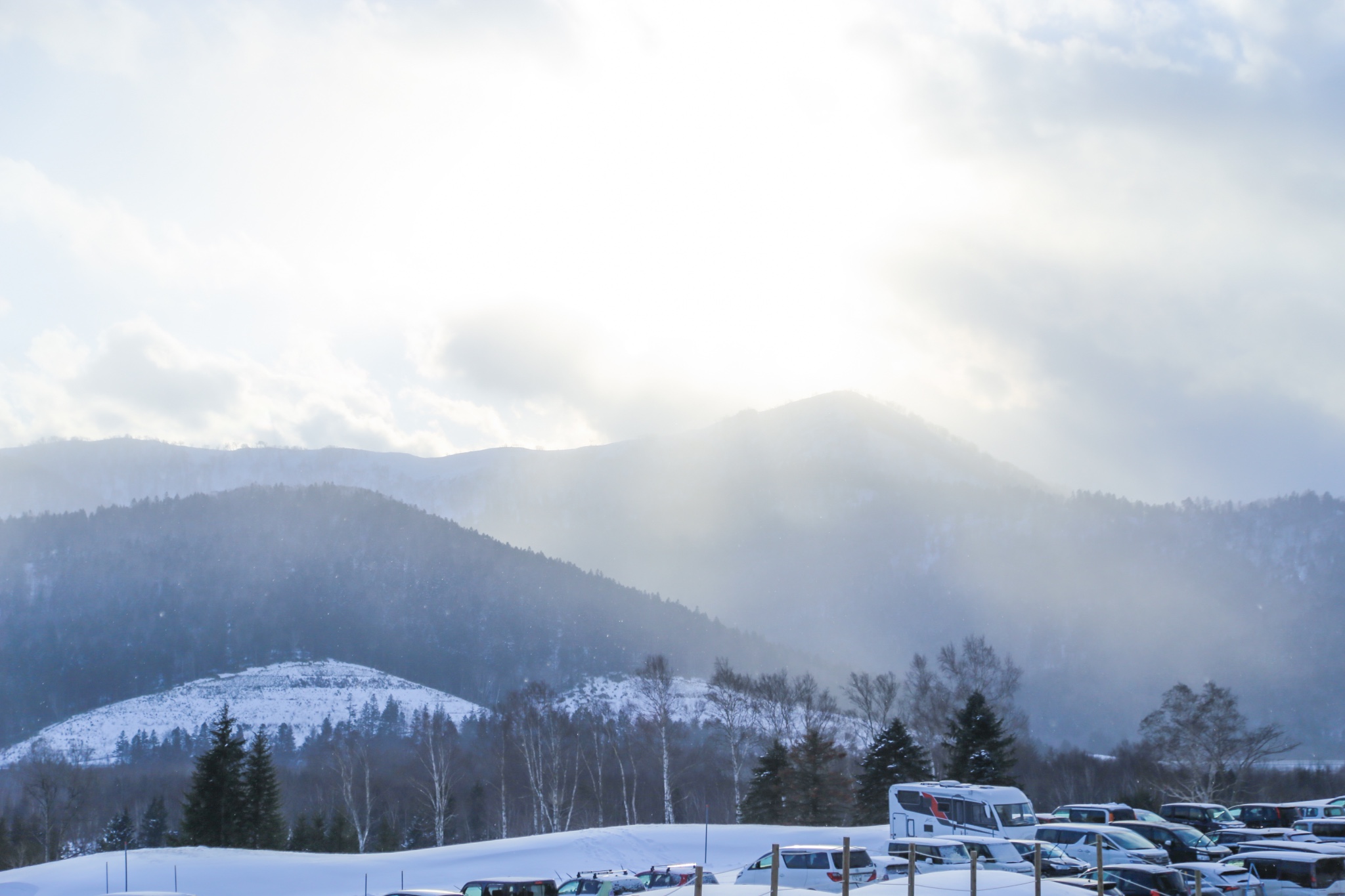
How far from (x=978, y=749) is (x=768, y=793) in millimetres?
15388

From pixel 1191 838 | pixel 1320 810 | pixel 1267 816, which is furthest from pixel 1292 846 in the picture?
pixel 1267 816

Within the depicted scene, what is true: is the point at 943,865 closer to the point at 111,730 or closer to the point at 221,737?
the point at 221,737

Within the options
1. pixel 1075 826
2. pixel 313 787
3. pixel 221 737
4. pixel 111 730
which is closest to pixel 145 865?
pixel 221 737

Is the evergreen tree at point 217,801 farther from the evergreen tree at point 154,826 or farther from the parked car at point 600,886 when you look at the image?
the parked car at point 600,886

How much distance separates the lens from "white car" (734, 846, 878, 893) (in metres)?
31.5

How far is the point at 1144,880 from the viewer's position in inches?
1099

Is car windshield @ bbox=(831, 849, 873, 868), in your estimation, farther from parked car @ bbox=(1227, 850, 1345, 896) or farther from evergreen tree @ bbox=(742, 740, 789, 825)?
evergreen tree @ bbox=(742, 740, 789, 825)

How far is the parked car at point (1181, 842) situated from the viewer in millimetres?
34844

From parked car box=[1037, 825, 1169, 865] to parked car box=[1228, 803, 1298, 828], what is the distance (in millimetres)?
12849

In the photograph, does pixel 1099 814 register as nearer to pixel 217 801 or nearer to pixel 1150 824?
pixel 1150 824

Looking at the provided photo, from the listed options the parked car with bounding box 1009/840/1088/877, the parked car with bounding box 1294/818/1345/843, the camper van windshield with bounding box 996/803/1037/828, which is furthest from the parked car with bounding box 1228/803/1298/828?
the parked car with bounding box 1009/840/1088/877

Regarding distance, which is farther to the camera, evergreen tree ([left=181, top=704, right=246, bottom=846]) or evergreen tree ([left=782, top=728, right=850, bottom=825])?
evergreen tree ([left=782, top=728, right=850, bottom=825])

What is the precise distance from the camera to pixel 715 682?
103312mm

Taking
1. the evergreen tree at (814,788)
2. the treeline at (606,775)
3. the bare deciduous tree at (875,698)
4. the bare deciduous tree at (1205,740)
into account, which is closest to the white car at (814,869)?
the treeline at (606,775)
